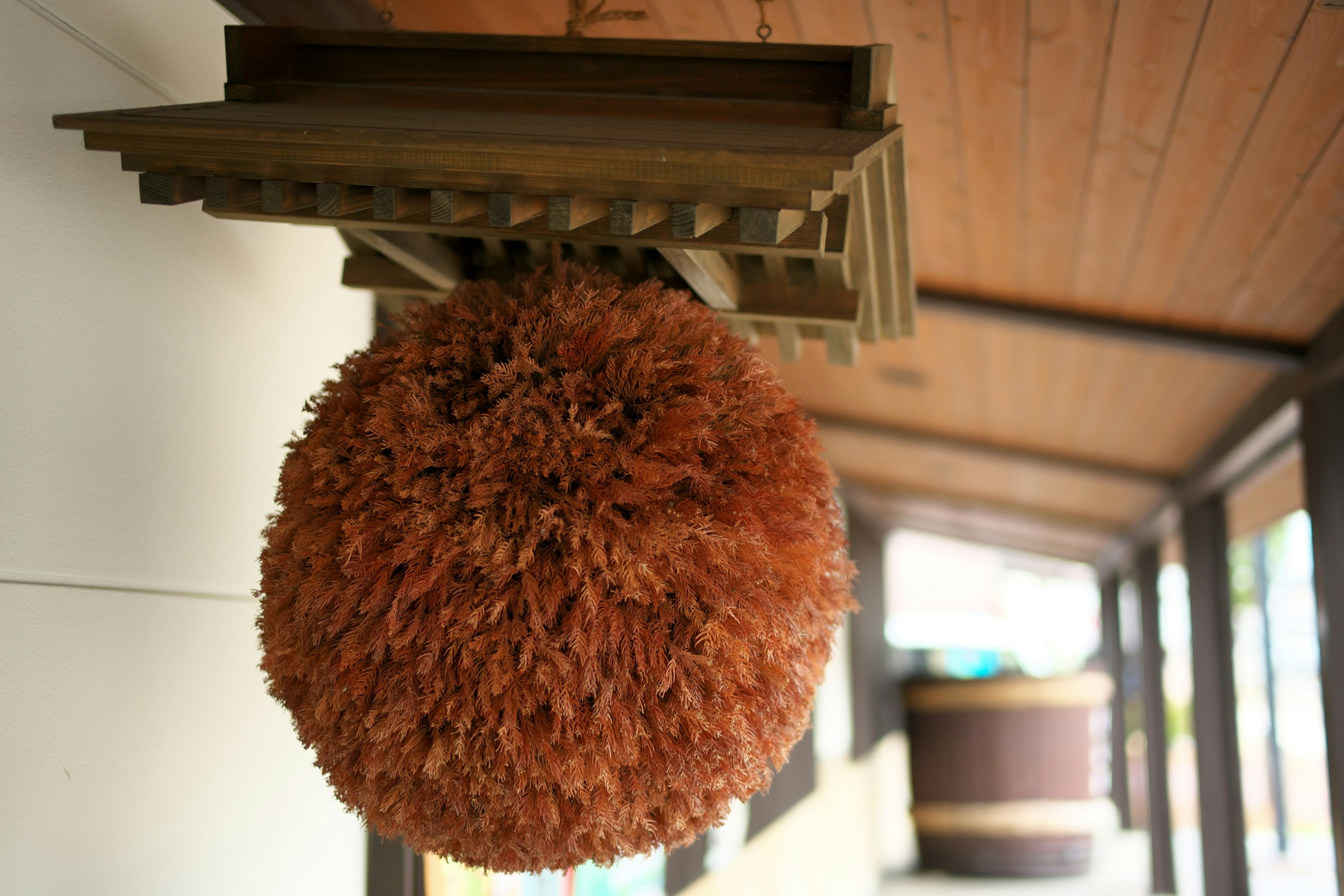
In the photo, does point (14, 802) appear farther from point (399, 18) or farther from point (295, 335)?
point (399, 18)

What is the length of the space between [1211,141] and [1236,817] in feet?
11.2

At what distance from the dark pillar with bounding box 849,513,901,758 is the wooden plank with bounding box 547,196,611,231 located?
577 centimetres

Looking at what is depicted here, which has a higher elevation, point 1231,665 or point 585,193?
point 585,193

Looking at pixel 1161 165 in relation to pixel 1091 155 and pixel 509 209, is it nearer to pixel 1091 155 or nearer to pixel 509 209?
pixel 1091 155

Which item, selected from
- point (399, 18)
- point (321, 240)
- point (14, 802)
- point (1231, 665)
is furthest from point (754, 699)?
point (1231, 665)

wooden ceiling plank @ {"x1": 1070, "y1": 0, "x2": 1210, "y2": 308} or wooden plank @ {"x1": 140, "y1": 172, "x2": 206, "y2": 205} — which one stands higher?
wooden ceiling plank @ {"x1": 1070, "y1": 0, "x2": 1210, "y2": 308}

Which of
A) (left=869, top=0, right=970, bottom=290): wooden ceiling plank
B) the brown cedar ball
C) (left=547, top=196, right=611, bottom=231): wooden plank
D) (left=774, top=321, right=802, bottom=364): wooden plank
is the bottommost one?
the brown cedar ball

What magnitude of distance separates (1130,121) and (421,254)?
1.29 metres

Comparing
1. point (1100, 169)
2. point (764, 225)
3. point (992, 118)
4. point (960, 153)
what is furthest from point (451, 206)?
point (1100, 169)

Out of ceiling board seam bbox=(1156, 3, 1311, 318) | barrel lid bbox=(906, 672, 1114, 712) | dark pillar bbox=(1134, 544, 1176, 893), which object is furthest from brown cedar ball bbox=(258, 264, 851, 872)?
barrel lid bbox=(906, 672, 1114, 712)

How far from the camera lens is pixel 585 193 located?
95 cm

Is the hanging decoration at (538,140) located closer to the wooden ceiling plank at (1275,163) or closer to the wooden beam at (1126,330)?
the wooden ceiling plank at (1275,163)

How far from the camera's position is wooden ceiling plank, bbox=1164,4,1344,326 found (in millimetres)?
1510

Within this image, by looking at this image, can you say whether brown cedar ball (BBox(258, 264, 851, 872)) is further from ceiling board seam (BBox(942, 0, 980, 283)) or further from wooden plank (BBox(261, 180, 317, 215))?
ceiling board seam (BBox(942, 0, 980, 283))
